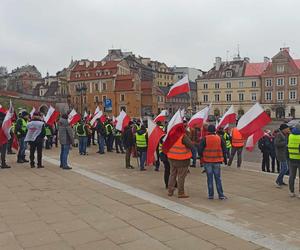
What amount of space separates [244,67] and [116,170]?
80.9 m

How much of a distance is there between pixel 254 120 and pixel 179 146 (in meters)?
3.30

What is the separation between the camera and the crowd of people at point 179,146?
31.4ft

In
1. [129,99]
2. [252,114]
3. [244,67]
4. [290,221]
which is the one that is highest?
[244,67]

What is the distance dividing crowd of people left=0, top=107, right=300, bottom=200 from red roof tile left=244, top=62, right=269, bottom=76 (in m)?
70.4

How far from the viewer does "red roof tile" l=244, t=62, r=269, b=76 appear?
88.8 meters

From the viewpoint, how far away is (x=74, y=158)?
17.4m

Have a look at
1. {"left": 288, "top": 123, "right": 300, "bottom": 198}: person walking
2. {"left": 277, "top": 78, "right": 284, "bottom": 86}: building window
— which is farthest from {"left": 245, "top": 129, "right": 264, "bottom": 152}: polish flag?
{"left": 277, "top": 78, "right": 284, "bottom": 86}: building window

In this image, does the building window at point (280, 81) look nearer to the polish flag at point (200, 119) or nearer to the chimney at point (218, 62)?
the chimney at point (218, 62)

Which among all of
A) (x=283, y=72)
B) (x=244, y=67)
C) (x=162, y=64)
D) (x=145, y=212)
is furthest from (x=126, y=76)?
(x=145, y=212)

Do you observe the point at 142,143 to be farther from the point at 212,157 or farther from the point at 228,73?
the point at 228,73

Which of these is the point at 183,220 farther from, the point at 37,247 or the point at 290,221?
the point at 37,247

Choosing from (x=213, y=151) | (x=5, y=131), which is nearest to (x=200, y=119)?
(x=213, y=151)

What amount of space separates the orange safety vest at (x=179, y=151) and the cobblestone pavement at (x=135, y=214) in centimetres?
95

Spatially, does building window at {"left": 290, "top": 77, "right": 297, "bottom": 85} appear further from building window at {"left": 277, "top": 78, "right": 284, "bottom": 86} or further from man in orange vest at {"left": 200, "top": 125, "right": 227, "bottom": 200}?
man in orange vest at {"left": 200, "top": 125, "right": 227, "bottom": 200}
